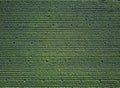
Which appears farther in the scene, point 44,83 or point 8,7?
point 8,7

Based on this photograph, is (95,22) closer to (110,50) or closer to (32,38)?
(110,50)

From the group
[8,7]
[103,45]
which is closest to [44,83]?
[103,45]

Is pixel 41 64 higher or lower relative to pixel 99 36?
lower

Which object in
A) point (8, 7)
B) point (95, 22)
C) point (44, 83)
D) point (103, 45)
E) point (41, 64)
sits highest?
point (8, 7)

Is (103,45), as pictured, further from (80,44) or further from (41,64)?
(41,64)

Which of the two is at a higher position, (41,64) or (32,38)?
(32,38)

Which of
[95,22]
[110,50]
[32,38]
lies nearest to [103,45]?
[110,50]
